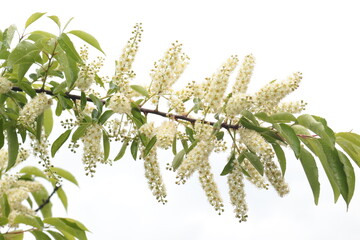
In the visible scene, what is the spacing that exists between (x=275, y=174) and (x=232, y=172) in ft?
0.83

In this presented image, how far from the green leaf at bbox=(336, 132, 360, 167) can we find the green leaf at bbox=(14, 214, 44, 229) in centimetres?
198

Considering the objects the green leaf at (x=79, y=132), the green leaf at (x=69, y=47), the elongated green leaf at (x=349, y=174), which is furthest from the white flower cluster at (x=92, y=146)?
the elongated green leaf at (x=349, y=174)

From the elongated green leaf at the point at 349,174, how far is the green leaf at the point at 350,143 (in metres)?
0.11

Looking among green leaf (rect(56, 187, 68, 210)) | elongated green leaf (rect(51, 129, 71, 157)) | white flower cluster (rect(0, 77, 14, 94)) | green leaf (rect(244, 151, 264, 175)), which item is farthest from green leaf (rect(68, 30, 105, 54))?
green leaf (rect(56, 187, 68, 210))

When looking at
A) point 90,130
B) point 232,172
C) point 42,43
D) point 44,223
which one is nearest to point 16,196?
point 44,223

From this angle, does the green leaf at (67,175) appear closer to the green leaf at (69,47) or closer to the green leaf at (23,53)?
the green leaf at (23,53)

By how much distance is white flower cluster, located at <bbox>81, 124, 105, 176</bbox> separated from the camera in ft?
11.0

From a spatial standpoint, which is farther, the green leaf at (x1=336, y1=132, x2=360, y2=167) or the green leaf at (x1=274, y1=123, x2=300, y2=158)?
the green leaf at (x1=336, y1=132, x2=360, y2=167)

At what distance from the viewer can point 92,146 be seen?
3.38 m

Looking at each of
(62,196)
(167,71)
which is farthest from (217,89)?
(62,196)

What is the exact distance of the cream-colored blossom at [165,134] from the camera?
10.7 feet

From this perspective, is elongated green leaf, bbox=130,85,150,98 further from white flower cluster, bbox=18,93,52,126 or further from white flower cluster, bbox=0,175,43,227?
white flower cluster, bbox=0,175,43,227

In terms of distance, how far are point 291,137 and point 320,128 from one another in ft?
0.50

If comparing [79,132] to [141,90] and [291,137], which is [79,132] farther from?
[291,137]
